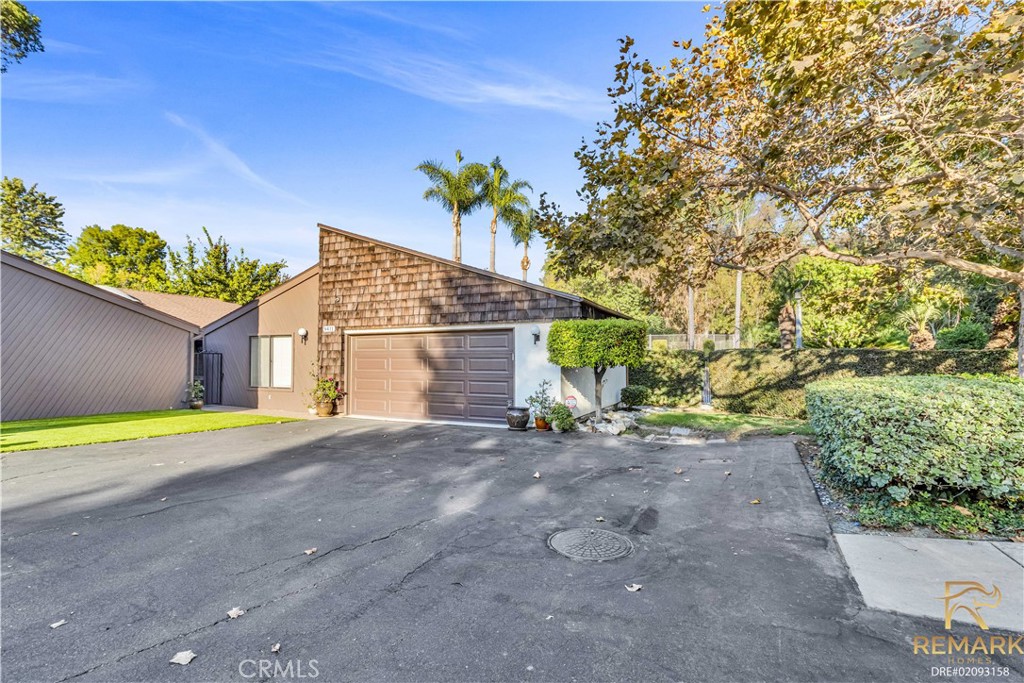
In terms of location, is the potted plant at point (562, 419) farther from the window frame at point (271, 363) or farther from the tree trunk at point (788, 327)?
the tree trunk at point (788, 327)

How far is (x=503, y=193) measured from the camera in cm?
2408

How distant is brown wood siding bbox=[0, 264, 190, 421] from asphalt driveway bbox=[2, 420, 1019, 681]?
737cm

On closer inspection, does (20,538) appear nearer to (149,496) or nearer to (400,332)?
(149,496)

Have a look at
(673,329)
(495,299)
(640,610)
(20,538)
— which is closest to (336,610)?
(640,610)

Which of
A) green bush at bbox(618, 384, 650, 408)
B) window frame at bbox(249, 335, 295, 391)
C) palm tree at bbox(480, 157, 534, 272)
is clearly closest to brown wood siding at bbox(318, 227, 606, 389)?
window frame at bbox(249, 335, 295, 391)

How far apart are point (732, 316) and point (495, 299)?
30123mm

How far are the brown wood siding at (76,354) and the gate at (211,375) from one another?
4.39 ft

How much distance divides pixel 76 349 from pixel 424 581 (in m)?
14.0

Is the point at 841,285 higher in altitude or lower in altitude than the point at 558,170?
lower

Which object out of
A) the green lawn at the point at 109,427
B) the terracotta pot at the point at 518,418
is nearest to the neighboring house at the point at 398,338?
the terracotta pot at the point at 518,418

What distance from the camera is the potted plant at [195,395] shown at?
13.7 m

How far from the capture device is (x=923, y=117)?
15.6ft

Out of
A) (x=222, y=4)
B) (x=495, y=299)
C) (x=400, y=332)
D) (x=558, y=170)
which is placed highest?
(x=222, y=4)

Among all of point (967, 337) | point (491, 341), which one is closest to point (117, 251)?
point (491, 341)
